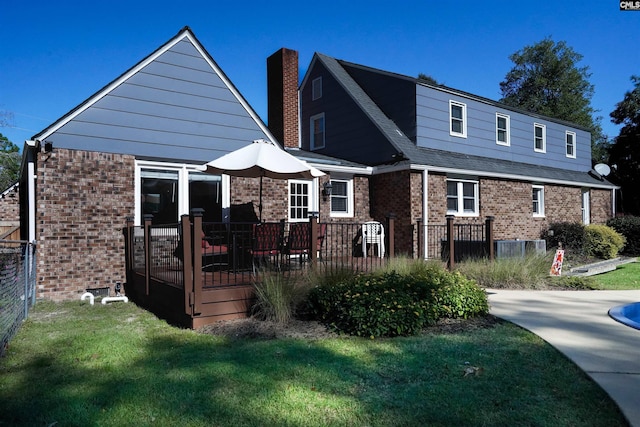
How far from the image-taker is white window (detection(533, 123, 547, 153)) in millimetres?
17656

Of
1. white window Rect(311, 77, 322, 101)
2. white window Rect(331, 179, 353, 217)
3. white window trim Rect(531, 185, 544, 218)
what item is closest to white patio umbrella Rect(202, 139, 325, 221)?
white window Rect(331, 179, 353, 217)

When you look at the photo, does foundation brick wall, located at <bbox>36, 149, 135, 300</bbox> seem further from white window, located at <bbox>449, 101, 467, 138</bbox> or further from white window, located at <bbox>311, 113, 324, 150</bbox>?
white window, located at <bbox>449, 101, 467, 138</bbox>

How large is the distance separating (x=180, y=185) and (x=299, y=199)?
11.1 feet

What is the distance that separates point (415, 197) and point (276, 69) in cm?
694

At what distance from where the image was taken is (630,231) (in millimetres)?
17594

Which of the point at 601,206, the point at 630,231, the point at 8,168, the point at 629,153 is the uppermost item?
the point at 629,153

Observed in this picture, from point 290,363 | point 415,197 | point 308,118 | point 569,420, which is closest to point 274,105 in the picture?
point 308,118

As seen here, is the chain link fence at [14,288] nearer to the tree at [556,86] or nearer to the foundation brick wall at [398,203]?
the foundation brick wall at [398,203]

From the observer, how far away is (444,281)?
635 cm

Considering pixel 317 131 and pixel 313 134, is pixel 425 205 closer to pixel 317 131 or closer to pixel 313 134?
pixel 317 131

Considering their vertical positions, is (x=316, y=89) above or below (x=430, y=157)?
above

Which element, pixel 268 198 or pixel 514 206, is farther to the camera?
pixel 514 206

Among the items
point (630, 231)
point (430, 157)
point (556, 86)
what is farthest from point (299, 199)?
point (556, 86)

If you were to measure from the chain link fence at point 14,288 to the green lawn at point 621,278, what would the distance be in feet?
34.7
